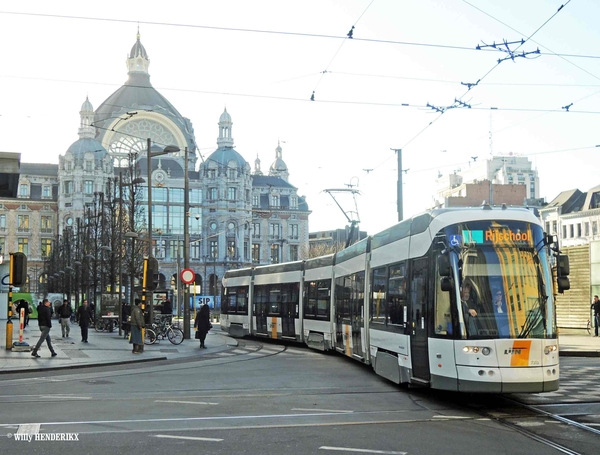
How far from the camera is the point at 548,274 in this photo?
11.8 meters

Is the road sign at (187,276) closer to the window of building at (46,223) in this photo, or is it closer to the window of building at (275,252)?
the window of building at (275,252)

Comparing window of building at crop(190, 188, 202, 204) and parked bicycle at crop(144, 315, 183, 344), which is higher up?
window of building at crop(190, 188, 202, 204)

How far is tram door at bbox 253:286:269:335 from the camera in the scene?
30.0 m

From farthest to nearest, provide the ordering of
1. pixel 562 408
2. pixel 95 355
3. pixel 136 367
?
pixel 95 355 → pixel 136 367 → pixel 562 408

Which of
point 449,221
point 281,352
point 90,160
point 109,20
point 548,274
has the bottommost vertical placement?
point 281,352

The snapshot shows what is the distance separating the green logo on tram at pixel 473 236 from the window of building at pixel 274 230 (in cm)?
12102

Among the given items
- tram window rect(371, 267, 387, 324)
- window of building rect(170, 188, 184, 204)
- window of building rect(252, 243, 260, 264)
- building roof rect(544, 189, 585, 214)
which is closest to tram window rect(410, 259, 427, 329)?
tram window rect(371, 267, 387, 324)

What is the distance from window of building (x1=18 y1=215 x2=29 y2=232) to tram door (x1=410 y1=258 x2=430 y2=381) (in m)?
121

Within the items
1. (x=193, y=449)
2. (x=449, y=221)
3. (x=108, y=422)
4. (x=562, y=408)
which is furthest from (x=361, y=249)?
(x=193, y=449)

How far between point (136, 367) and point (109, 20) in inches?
316

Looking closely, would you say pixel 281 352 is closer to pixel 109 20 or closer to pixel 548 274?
pixel 109 20

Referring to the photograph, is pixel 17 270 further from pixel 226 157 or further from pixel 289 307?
pixel 226 157

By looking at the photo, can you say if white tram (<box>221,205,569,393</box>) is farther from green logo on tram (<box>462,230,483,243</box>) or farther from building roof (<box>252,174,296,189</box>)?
building roof (<box>252,174,296,189</box>)

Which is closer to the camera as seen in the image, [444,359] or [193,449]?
[193,449]
